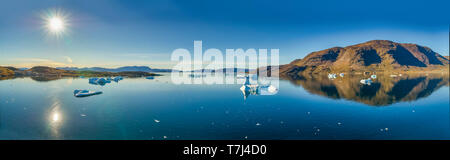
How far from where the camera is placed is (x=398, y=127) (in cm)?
1559

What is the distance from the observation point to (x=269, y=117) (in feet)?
59.9

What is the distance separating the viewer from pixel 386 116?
764 inches

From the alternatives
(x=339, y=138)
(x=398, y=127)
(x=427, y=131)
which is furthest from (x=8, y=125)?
(x=427, y=131)

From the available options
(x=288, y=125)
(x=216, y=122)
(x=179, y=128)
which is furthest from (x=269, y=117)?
(x=179, y=128)
